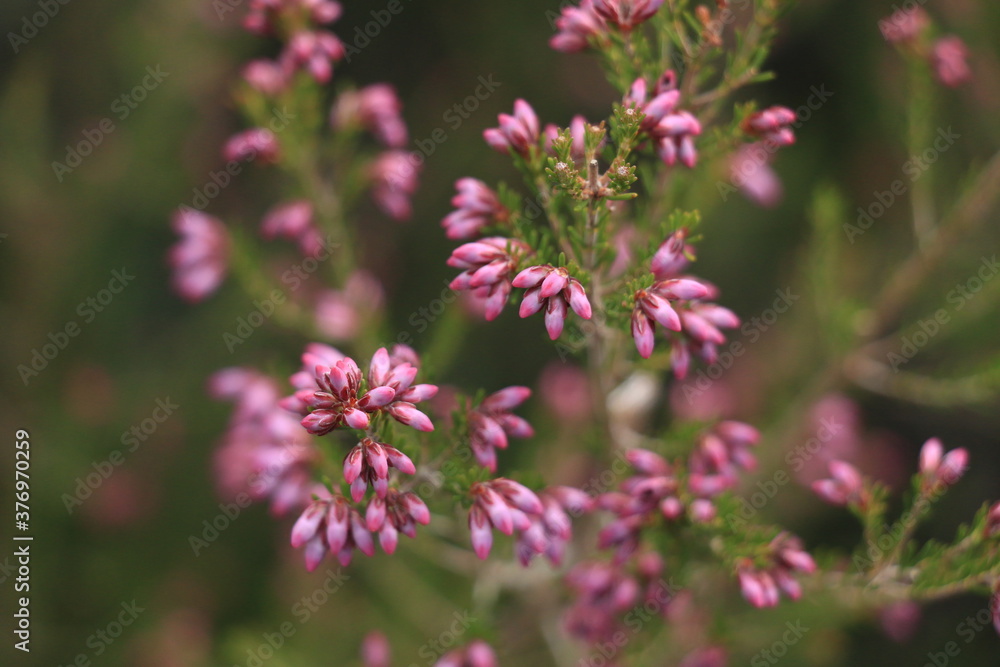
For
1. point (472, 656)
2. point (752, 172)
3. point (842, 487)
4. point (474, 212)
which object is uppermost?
point (474, 212)

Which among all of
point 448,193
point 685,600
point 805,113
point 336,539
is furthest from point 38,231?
point 805,113

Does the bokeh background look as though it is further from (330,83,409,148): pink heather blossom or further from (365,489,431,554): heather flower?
(365,489,431,554): heather flower

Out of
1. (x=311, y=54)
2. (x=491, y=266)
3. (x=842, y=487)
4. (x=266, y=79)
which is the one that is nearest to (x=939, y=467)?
(x=842, y=487)

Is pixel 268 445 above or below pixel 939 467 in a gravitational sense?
above

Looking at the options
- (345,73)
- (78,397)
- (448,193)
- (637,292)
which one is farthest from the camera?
(345,73)

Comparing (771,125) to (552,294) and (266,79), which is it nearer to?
(552,294)

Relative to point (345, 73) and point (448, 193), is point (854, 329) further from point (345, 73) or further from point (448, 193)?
point (345, 73)

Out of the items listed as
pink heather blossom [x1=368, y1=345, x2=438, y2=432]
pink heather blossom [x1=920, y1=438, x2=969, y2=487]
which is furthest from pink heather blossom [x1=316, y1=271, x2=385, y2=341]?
pink heather blossom [x1=920, y1=438, x2=969, y2=487]

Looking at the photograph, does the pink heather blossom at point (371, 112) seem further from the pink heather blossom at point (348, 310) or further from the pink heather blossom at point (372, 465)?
the pink heather blossom at point (372, 465)
